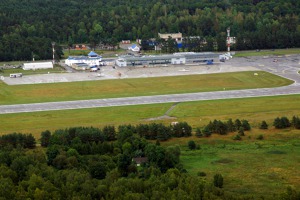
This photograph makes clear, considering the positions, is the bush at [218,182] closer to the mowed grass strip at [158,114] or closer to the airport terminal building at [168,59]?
the mowed grass strip at [158,114]

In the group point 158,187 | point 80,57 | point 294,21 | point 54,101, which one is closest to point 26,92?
point 54,101

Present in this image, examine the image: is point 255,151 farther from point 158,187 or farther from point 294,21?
point 294,21

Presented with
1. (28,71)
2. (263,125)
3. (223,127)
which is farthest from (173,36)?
(223,127)

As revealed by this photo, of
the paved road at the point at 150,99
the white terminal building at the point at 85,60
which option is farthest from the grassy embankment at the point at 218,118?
the white terminal building at the point at 85,60

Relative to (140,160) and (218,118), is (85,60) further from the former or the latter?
(140,160)

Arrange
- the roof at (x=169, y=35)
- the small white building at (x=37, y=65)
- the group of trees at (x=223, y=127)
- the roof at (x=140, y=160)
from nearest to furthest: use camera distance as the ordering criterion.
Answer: the roof at (x=140, y=160) < the group of trees at (x=223, y=127) < the small white building at (x=37, y=65) < the roof at (x=169, y=35)

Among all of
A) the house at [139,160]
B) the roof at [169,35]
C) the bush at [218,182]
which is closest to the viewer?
the bush at [218,182]
